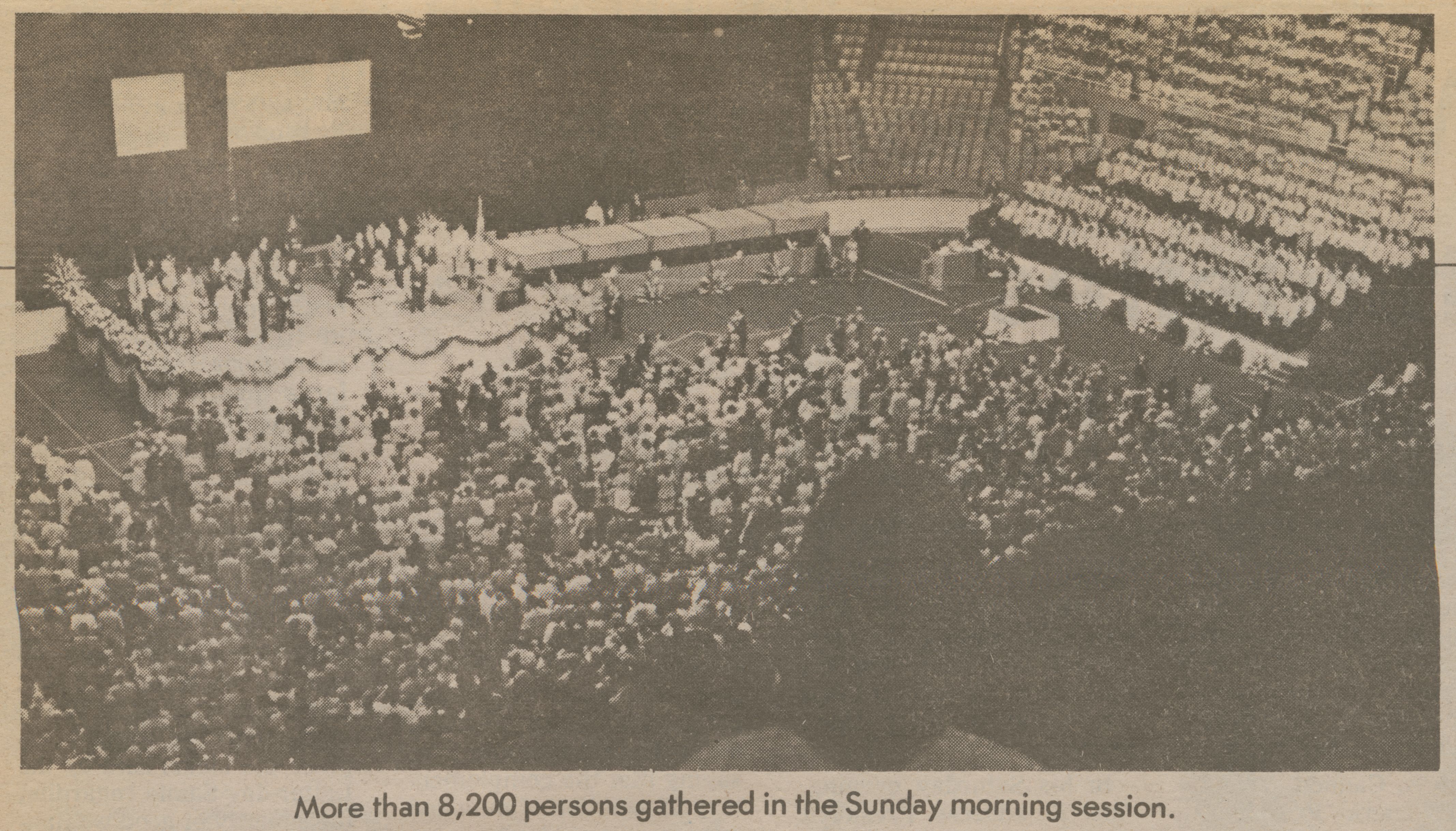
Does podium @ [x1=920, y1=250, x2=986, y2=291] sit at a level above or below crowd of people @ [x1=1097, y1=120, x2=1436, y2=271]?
below

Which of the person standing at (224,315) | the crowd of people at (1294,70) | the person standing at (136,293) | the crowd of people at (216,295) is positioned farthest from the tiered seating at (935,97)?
the person standing at (136,293)

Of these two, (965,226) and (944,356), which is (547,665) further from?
(965,226)

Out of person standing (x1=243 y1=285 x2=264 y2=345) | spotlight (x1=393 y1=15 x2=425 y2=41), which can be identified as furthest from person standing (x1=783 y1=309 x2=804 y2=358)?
person standing (x1=243 y1=285 x2=264 y2=345)

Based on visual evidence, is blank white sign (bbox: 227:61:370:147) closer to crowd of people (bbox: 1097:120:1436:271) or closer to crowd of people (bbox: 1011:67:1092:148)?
crowd of people (bbox: 1011:67:1092:148)

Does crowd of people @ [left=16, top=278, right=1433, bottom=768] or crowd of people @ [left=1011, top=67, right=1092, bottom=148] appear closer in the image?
crowd of people @ [left=16, top=278, right=1433, bottom=768]

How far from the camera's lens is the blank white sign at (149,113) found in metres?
2.77

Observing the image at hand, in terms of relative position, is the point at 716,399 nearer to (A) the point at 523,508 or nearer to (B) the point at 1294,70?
(A) the point at 523,508

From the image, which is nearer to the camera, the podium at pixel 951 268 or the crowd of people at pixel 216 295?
the crowd of people at pixel 216 295

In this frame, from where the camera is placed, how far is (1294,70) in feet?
9.35

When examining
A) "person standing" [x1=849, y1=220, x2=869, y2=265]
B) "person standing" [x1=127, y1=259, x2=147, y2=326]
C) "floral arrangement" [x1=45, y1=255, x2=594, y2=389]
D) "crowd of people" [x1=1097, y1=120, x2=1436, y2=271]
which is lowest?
"floral arrangement" [x1=45, y1=255, x2=594, y2=389]

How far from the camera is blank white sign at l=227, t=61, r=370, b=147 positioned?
2.79 m

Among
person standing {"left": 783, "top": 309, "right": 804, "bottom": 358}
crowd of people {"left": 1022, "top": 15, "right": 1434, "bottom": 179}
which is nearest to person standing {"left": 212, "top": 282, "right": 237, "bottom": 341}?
person standing {"left": 783, "top": 309, "right": 804, "bottom": 358}

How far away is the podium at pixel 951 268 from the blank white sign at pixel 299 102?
126cm

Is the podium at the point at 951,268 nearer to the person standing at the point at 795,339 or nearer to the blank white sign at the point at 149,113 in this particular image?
the person standing at the point at 795,339
